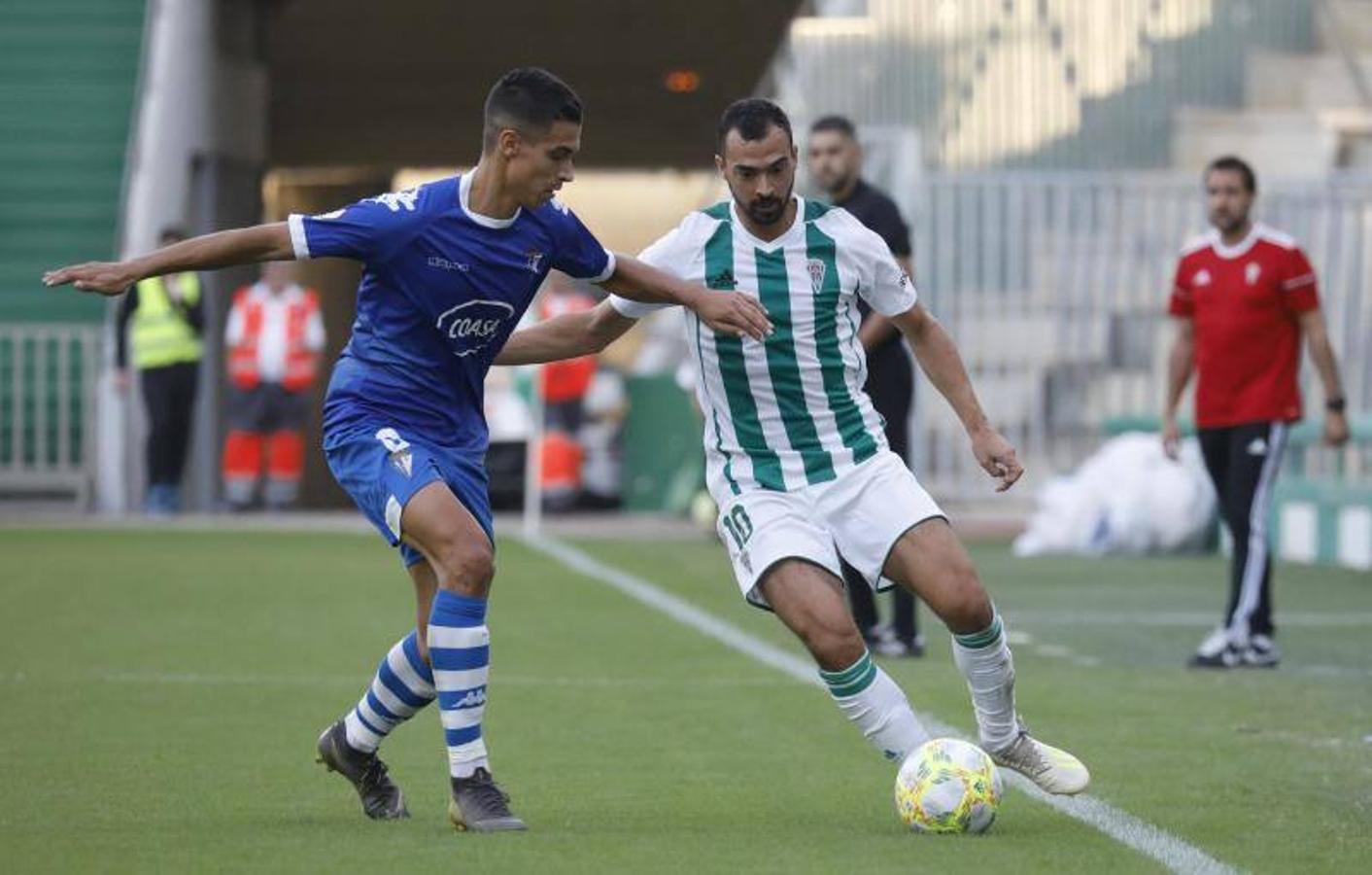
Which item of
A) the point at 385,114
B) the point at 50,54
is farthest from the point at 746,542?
the point at 385,114

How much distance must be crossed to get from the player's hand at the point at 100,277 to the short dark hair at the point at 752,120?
4.95 feet

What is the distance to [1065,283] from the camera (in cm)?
2255

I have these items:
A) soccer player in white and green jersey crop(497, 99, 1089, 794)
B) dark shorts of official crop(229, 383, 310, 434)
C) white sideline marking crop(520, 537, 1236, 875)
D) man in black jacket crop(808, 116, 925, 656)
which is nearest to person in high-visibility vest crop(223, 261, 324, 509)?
dark shorts of official crop(229, 383, 310, 434)

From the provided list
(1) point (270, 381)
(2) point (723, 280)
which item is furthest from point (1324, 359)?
(1) point (270, 381)

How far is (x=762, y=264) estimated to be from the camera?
285 inches

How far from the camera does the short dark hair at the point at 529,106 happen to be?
6.85 metres

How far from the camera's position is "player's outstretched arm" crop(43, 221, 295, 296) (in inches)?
259

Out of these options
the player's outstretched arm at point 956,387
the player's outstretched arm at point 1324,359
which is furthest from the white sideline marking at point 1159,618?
the player's outstretched arm at point 956,387

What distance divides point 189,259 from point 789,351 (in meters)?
1.57

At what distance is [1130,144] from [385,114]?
1188 cm

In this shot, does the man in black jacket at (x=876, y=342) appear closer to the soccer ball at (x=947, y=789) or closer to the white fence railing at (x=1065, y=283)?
the soccer ball at (x=947, y=789)

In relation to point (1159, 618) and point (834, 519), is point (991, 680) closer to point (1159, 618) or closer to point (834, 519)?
point (834, 519)

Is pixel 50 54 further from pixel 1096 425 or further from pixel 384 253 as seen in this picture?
pixel 384 253

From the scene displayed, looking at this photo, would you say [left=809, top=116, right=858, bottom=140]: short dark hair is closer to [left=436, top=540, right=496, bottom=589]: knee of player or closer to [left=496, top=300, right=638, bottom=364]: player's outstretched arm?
[left=496, top=300, right=638, bottom=364]: player's outstretched arm
